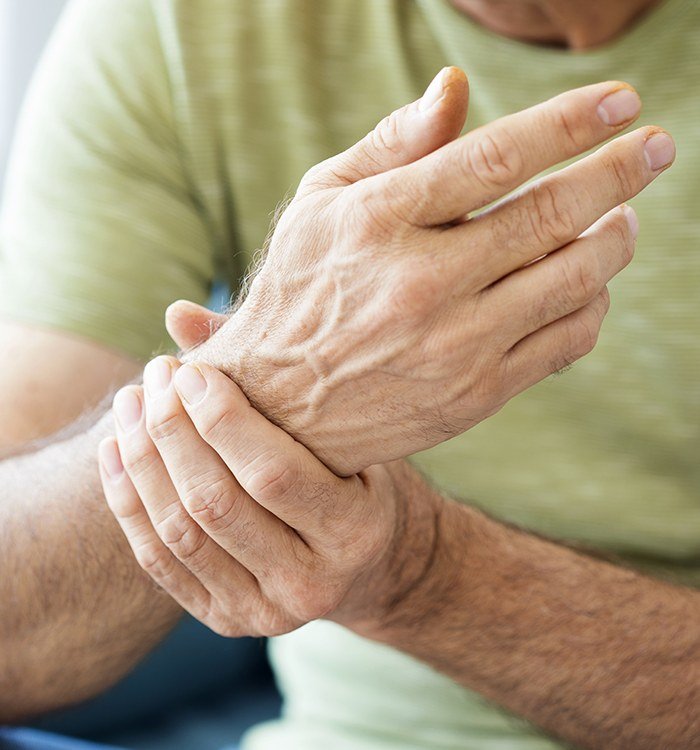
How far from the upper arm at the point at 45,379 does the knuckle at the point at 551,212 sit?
0.52 metres

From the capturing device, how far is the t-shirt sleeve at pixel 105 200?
0.98m

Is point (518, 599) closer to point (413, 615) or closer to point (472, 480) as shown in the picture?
point (413, 615)

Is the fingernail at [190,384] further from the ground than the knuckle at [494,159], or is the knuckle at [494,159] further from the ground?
the knuckle at [494,159]

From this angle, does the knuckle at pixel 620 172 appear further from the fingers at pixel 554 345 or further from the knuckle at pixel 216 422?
the knuckle at pixel 216 422

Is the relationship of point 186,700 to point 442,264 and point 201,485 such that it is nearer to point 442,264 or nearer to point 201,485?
point 201,485

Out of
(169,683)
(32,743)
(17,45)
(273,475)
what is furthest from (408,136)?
(17,45)

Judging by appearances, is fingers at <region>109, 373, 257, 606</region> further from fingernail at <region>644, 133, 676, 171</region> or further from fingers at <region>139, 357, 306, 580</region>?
fingernail at <region>644, 133, 676, 171</region>

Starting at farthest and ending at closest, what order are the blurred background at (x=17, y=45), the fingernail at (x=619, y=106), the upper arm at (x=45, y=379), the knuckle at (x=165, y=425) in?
the blurred background at (x=17, y=45), the upper arm at (x=45, y=379), the knuckle at (x=165, y=425), the fingernail at (x=619, y=106)

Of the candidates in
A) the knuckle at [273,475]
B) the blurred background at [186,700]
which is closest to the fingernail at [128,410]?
the knuckle at [273,475]

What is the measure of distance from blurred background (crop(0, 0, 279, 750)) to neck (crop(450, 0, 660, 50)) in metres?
0.44

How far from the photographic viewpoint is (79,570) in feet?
2.78

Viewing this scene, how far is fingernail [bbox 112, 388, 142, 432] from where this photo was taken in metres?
0.70

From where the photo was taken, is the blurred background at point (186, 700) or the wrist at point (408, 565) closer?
the wrist at point (408, 565)

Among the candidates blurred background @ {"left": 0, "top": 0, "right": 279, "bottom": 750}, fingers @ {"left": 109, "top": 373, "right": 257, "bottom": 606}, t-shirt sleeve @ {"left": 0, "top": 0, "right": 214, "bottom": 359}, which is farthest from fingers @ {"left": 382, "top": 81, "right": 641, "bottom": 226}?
blurred background @ {"left": 0, "top": 0, "right": 279, "bottom": 750}
